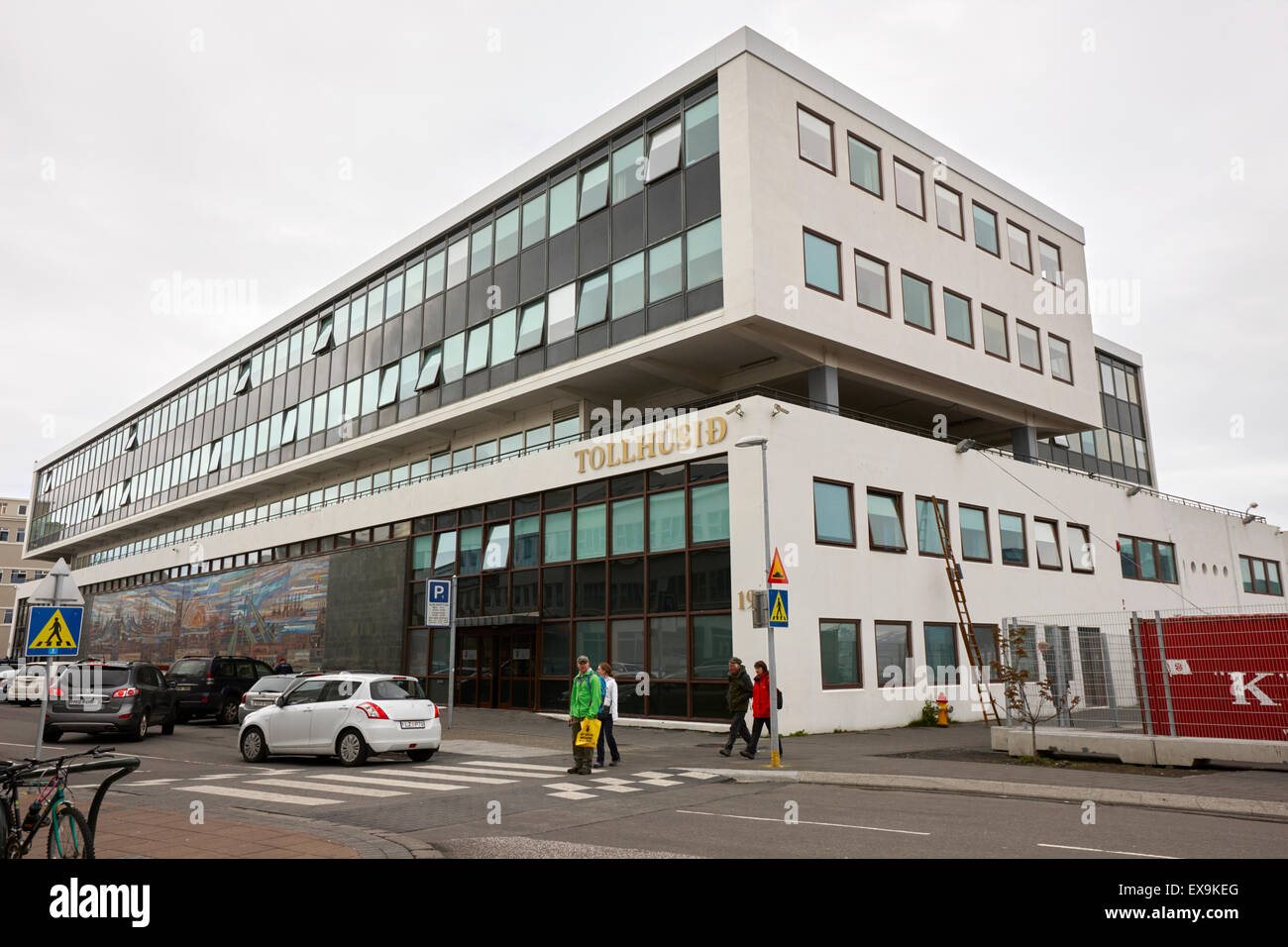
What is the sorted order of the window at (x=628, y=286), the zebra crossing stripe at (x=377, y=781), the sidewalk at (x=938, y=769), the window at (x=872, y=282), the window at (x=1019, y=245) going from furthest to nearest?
the window at (x=1019, y=245) < the window at (x=872, y=282) < the window at (x=628, y=286) < the zebra crossing stripe at (x=377, y=781) < the sidewalk at (x=938, y=769)

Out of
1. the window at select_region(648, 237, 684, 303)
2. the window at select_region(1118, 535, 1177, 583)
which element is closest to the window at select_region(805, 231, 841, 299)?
the window at select_region(648, 237, 684, 303)

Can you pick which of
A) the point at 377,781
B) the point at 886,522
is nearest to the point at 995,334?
the point at 886,522

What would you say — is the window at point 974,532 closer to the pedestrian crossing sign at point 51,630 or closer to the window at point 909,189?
the window at point 909,189

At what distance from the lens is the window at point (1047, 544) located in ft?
94.8

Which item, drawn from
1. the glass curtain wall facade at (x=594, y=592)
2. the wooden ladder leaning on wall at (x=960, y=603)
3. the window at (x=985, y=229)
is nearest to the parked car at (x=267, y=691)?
the glass curtain wall facade at (x=594, y=592)

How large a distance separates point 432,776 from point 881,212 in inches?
801

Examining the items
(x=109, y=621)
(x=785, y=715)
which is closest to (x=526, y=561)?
(x=785, y=715)

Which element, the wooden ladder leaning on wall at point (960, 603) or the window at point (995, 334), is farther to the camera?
the window at point (995, 334)

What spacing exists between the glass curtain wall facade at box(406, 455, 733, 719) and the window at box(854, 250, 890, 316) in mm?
7316

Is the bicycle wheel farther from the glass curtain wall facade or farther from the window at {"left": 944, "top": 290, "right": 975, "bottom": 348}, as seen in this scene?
the window at {"left": 944, "top": 290, "right": 975, "bottom": 348}

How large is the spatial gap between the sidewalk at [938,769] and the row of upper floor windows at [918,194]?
15139 millimetres

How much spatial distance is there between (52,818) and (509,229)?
87.4 ft

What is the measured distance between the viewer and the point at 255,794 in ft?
39.2

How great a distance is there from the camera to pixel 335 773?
14.4 m
